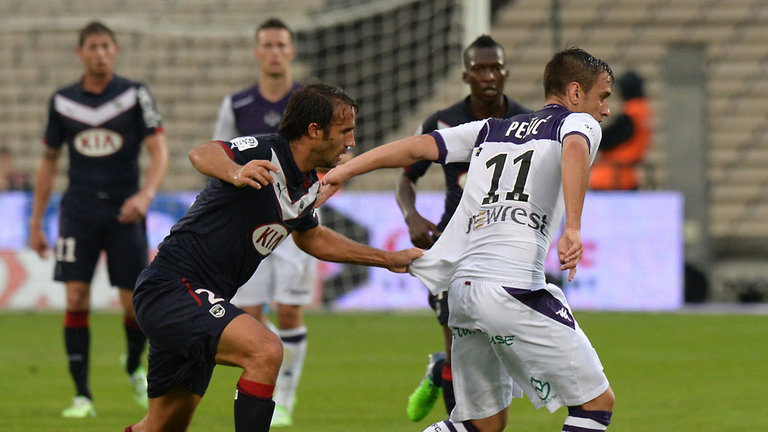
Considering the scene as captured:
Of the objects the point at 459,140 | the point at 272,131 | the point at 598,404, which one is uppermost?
the point at 272,131

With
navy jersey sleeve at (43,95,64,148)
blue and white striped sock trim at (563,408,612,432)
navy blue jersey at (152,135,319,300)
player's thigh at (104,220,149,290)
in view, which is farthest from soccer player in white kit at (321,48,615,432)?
navy jersey sleeve at (43,95,64,148)

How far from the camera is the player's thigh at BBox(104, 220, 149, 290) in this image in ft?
25.4

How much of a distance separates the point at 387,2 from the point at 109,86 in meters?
8.14

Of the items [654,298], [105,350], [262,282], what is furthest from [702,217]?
[262,282]

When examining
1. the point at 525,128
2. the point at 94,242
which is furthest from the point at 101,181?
the point at 525,128

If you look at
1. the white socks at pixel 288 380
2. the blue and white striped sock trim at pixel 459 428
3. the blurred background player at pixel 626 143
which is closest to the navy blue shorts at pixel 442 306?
the blue and white striped sock trim at pixel 459 428

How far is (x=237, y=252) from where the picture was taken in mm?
4781

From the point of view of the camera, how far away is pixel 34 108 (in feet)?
57.4

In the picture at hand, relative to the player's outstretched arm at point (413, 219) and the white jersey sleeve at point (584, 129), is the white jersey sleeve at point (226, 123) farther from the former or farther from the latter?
the white jersey sleeve at point (584, 129)

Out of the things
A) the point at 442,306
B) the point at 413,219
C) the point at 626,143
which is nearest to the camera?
the point at 413,219

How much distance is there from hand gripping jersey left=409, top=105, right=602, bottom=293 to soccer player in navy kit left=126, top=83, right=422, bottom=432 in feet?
1.05

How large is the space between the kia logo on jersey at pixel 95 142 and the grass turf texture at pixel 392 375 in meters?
1.62

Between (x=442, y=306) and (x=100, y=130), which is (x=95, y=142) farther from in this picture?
(x=442, y=306)

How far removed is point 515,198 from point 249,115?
11.6 feet
